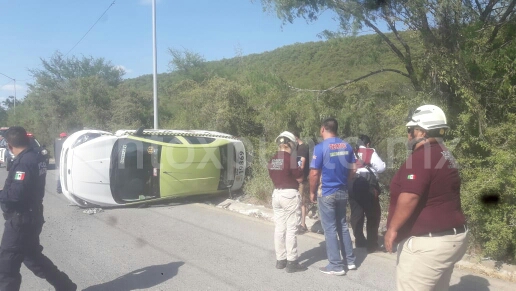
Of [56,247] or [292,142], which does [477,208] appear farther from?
[56,247]

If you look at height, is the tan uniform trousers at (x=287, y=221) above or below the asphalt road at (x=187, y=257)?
above

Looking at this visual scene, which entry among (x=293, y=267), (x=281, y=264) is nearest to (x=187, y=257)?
(x=281, y=264)

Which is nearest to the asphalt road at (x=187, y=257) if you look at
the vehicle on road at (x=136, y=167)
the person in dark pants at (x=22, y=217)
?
the vehicle on road at (x=136, y=167)

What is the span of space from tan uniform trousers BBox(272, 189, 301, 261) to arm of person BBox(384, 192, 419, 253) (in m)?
2.39

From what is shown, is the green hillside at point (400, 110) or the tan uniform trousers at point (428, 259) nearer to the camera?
the tan uniform trousers at point (428, 259)

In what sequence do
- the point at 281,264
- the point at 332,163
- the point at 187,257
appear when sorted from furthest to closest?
the point at 187,257 → the point at 281,264 → the point at 332,163

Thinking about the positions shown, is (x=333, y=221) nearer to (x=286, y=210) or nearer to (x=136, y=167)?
(x=286, y=210)

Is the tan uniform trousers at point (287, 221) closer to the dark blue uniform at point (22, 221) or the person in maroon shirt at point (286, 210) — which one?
the person in maroon shirt at point (286, 210)

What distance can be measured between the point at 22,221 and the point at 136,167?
16.4ft

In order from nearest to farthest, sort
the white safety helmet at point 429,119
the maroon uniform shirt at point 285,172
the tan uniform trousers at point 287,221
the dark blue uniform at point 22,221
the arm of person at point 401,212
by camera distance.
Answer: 1. the arm of person at point 401,212
2. the white safety helmet at point 429,119
3. the dark blue uniform at point 22,221
4. the tan uniform trousers at point 287,221
5. the maroon uniform shirt at point 285,172

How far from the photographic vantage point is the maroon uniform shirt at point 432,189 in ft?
9.85

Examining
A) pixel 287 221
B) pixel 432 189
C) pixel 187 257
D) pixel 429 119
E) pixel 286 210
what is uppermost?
pixel 429 119

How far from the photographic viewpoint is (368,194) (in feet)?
20.4

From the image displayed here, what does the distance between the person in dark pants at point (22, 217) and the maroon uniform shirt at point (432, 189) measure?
3.68 metres
